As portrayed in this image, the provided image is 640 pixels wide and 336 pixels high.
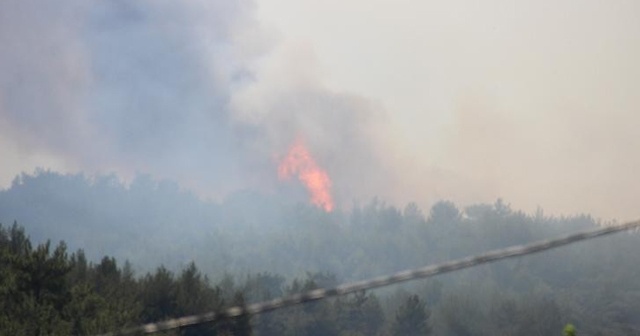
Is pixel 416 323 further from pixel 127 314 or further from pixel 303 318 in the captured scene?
pixel 127 314

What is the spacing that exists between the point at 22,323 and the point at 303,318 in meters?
104

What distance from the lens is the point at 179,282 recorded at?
102 meters

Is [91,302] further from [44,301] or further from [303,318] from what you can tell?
[303,318]

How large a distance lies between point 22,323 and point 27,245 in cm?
1911

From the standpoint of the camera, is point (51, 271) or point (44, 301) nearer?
point (44, 301)

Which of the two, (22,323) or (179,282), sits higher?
(179,282)

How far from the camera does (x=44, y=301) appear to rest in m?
66.8

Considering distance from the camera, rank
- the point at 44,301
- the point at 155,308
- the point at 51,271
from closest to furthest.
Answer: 1. the point at 44,301
2. the point at 51,271
3. the point at 155,308

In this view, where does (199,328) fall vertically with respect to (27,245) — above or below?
below

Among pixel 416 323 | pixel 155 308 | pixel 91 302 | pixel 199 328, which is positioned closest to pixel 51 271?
pixel 91 302

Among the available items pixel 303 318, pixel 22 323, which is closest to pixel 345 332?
pixel 303 318

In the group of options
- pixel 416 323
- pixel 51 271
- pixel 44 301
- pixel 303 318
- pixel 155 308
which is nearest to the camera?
pixel 44 301

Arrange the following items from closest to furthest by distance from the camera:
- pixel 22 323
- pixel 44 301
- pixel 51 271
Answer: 1. pixel 22 323
2. pixel 44 301
3. pixel 51 271

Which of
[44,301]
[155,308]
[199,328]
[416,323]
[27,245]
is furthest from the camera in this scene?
[416,323]
